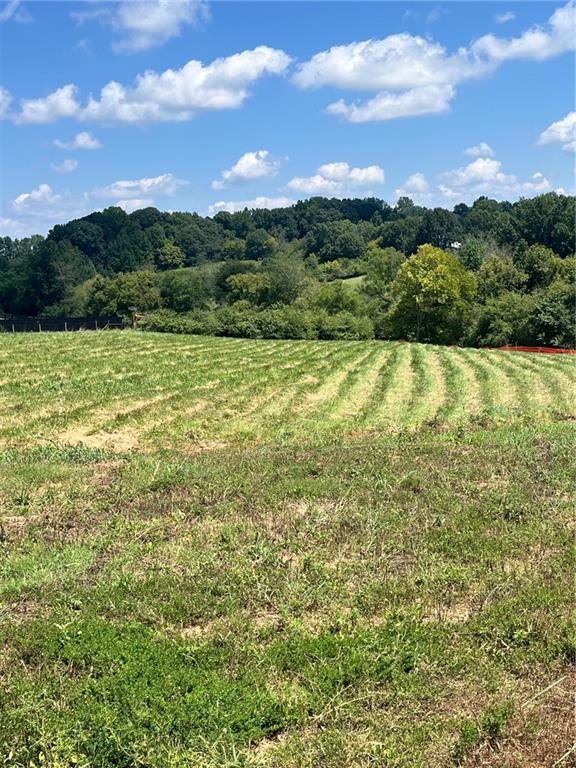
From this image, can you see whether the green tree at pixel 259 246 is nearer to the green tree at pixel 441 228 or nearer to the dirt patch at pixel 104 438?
the green tree at pixel 441 228

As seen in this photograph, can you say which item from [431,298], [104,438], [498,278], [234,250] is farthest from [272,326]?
[234,250]

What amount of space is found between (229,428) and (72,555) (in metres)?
8.72

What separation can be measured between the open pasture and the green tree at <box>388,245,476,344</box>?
23804 millimetres

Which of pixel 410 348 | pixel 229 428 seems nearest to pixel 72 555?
pixel 229 428

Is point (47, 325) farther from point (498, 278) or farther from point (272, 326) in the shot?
point (498, 278)

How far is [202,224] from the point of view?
475 feet

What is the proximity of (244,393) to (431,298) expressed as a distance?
37.2m

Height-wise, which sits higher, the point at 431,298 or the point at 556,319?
the point at 431,298

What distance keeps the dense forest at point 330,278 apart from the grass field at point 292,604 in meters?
38.7

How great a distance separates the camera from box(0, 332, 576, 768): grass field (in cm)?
382

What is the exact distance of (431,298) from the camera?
52.8 meters

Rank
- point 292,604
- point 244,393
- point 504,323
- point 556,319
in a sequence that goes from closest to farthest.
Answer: point 292,604 < point 244,393 < point 556,319 < point 504,323

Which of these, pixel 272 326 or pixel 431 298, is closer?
pixel 431 298

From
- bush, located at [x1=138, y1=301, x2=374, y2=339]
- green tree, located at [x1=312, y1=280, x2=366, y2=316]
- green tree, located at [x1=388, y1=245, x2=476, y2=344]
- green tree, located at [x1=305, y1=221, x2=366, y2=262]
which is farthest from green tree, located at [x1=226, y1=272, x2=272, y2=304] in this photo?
green tree, located at [x1=305, y1=221, x2=366, y2=262]
